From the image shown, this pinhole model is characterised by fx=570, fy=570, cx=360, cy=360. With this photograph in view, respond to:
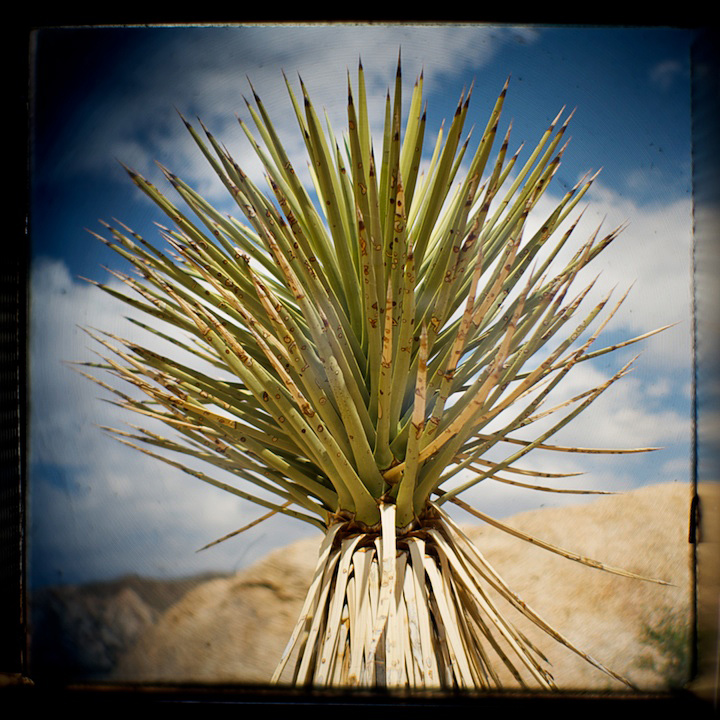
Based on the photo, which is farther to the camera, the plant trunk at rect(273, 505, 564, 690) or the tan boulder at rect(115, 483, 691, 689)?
the tan boulder at rect(115, 483, 691, 689)

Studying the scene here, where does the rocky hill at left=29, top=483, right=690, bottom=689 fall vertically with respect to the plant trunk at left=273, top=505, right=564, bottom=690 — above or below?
below

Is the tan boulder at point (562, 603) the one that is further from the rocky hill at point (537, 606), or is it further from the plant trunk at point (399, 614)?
the plant trunk at point (399, 614)

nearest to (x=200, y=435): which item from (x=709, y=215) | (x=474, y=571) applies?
(x=474, y=571)

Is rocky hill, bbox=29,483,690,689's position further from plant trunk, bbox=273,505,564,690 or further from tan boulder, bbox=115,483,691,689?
plant trunk, bbox=273,505,564,690

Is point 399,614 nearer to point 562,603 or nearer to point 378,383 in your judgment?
point 378,383

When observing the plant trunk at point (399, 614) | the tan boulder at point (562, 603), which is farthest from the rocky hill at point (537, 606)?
the plant trunk at point (399, 614)

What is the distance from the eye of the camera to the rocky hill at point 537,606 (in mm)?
1094

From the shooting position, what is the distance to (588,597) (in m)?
2.14

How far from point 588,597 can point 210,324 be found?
6.05ft

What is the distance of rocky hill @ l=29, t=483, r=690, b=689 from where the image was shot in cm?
109

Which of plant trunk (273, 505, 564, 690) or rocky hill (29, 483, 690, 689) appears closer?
plant trunk (273, 505, 564, 690)

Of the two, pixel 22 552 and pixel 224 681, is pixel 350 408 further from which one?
pixel 22 552

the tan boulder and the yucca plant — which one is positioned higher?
the yucca plant

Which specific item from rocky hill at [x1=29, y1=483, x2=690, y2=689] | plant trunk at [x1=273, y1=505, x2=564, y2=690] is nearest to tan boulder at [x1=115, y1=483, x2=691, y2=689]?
rocky hill at [x1=29, y1=483, x2=690, y2=689]
